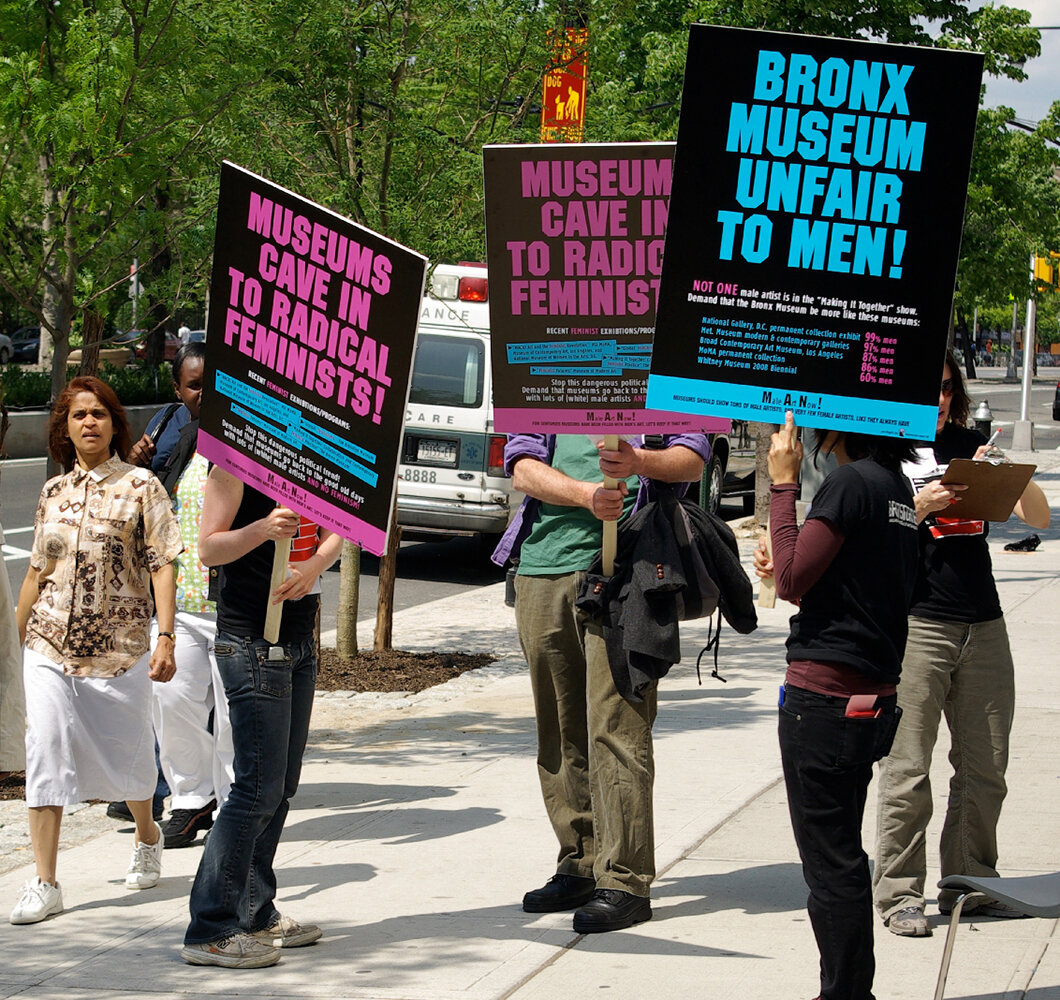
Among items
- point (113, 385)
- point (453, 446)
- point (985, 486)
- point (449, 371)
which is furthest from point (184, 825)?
point (113, 385)

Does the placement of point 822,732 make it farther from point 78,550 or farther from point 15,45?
point 15,45

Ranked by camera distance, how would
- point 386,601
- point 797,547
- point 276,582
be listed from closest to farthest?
point 797,547, point 276,582, point 386,601

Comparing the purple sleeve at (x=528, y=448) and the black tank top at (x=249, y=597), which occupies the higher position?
the purple sleeve at (x=528, y=448)

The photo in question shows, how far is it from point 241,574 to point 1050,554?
12442mm

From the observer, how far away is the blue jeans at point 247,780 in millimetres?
4535

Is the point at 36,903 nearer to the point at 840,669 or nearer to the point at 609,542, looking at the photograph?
the point at 609,542

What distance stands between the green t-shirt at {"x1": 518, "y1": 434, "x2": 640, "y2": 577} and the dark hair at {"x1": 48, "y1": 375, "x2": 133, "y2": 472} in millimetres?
1574

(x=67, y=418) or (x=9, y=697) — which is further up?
(x=67, y=418)

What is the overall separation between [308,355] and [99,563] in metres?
1.38

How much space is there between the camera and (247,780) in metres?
4.54

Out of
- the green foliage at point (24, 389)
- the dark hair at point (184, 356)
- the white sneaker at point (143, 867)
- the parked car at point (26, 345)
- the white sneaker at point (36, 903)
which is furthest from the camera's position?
the parked car at point (26, 345)

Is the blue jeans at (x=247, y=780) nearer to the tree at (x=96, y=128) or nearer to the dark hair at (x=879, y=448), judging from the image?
the dark hair at (x=879, y=448)

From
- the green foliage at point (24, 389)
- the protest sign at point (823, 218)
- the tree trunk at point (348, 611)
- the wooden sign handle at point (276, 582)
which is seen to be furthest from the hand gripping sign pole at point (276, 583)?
the green foliage at point (24, 389)

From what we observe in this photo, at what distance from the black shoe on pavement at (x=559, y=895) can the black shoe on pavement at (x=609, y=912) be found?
19 cm
